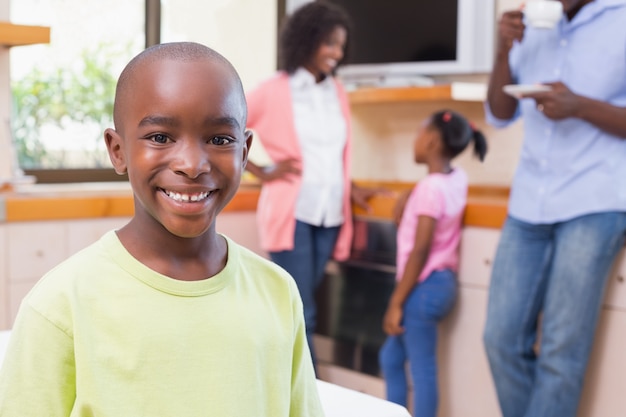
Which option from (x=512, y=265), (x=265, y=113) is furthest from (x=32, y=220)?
(x=512, y=265)

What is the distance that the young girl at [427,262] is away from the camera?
247cm

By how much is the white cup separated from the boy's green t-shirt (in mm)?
1307

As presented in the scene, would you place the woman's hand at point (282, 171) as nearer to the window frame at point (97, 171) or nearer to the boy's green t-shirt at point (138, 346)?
the window frame at point (97, 171)

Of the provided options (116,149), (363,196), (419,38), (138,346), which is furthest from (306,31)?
(138,346)

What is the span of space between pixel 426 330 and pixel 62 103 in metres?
1.66

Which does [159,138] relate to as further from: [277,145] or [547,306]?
[277,145]

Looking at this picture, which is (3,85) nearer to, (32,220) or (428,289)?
(32,220)

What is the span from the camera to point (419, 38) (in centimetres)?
320

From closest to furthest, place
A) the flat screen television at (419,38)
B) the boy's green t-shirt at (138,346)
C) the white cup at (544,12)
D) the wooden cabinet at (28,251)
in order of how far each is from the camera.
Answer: the boy's green t-shirt at (138,346) < the white cup at (544,12) < the wooden cabinet at (28,251) < the flat screen television at (419,38)

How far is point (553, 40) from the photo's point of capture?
2090mm

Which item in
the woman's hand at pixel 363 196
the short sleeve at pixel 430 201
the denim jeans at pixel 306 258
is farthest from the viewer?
the woman's hand at pixel 363 196

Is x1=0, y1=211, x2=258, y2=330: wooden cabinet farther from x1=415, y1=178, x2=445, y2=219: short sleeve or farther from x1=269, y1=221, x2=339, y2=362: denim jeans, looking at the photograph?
x1=415, y1=178, x2=445, y2=219: short sleeve

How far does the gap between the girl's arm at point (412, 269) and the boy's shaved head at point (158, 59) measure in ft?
5.42

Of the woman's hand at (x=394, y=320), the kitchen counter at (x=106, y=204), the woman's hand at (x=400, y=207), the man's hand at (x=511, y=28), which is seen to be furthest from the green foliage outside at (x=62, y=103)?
the man's hand at (x=511, y=28)
